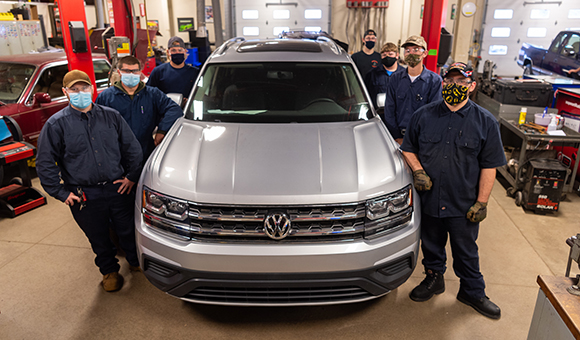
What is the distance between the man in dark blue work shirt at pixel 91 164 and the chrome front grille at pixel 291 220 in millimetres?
938

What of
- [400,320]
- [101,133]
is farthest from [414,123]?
[101,133]

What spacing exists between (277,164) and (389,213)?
0.70 meters

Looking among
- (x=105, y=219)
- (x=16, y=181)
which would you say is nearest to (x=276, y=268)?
(x=105, y=219)

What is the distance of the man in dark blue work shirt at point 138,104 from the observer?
130 inches

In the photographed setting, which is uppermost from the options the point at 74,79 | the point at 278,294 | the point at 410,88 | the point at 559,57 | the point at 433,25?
the point at 433,25

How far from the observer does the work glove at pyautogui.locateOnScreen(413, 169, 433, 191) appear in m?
2.54

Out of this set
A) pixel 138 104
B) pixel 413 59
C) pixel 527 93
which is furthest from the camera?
pixel 527 93

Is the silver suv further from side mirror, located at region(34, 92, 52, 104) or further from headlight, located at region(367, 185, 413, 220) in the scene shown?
side mirror, located at region(34, 92, 52, 104)

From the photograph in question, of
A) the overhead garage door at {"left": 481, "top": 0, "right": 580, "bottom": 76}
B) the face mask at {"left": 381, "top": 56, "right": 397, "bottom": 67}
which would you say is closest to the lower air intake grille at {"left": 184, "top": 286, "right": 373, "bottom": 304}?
the face mask at {"left": 381, "top": 56, "right": 397, "bottom": 67}

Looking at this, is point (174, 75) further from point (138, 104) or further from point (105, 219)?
point (105, 219)

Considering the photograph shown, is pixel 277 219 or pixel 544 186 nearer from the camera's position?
pixel 277 219

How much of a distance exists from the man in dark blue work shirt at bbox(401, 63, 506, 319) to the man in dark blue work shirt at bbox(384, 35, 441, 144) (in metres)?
1.19

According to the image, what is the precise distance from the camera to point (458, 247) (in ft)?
8.93

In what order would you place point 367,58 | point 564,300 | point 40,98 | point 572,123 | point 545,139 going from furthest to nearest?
point 367,58
point 40,98
point 572,123
point 545,139
point 564,300
